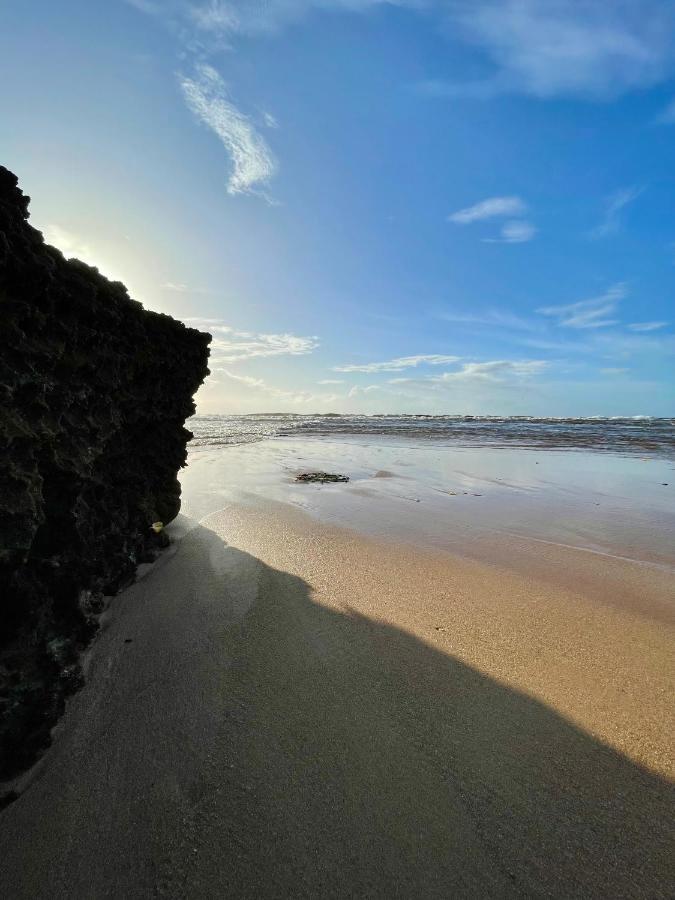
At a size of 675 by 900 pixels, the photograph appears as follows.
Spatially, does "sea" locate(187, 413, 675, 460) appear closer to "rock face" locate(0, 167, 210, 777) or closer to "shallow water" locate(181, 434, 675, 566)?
"shallow water" locate(181, 434, 675, 566)

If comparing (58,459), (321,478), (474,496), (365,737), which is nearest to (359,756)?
(365,737)

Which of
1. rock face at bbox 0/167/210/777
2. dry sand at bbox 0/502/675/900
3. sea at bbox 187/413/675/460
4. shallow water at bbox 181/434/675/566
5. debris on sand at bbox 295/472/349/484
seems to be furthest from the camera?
sea at bbox 187/413/675/460

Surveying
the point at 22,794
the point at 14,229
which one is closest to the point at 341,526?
the point at 22,794

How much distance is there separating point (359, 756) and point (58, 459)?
2.55m

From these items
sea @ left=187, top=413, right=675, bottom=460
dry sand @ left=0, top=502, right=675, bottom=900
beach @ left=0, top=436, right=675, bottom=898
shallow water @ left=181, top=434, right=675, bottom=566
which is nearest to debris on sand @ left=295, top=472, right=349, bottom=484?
shallow water @ left=181, top=434, right=675, bottom=566

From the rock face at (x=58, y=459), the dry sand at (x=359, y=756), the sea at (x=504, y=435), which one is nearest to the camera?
the dry sand at (x=359, y=756)

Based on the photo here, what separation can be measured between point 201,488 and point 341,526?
3.89m

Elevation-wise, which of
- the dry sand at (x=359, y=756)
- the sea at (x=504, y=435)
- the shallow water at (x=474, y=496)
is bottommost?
the dry sand at (x=359, y=756)

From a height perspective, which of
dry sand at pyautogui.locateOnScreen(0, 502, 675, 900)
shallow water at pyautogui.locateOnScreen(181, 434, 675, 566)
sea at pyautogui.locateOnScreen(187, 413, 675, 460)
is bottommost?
dry sand at pyautogui.locateOnScreen(0, 502, 675, 900)

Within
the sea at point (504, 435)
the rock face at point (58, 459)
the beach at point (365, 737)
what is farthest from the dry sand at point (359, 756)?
the sea at point (504, 435)

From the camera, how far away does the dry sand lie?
5.34 feet

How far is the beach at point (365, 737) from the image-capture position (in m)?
1.64

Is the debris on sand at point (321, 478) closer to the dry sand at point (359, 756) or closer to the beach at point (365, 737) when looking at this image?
the beach at point (365, 737)

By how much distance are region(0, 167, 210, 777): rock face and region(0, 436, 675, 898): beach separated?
282mm
